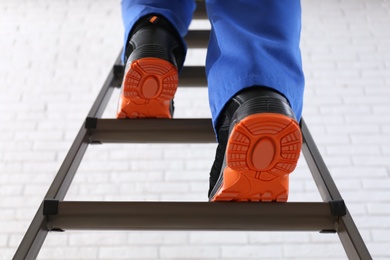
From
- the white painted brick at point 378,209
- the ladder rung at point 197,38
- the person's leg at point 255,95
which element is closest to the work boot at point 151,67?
the person's leg at point 255,95

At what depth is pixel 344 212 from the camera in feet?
3.08

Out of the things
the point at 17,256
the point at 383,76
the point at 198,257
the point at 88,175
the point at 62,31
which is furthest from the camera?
the point at 62,31

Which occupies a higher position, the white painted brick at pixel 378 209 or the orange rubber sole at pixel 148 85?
the white painted brick at pixel 378 209

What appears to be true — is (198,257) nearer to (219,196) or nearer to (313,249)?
(313,249)

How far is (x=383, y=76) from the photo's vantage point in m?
3.29

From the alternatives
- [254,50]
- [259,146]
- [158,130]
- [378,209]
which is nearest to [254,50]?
[254,50]

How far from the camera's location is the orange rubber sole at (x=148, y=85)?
105 cm

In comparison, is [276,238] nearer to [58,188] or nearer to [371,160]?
[371,160]

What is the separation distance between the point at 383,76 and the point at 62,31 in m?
1.89

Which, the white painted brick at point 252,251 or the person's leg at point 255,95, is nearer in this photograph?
the person's leg at point 255,95

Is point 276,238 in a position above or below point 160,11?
above

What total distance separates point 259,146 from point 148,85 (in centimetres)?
34

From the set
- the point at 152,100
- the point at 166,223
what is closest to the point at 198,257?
the point at 152,100

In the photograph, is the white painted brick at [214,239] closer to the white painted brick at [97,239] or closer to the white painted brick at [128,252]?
the white painted brick at [128,252]
